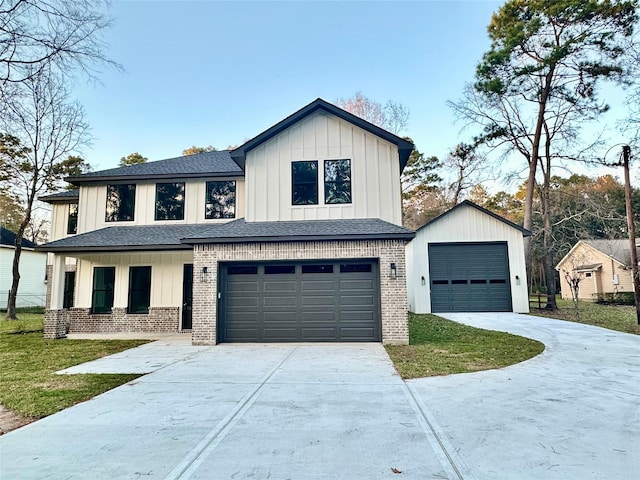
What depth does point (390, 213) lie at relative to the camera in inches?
427

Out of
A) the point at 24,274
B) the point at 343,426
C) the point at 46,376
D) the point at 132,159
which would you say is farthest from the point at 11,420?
the point at 132,159

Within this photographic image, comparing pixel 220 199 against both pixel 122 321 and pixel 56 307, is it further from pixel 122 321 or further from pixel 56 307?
pixel 56 307

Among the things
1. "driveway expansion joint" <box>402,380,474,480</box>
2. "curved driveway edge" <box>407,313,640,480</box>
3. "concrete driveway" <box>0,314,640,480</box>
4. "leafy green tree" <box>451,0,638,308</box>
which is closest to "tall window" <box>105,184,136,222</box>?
"concrete driveway" <box>0,314,640,480</box>

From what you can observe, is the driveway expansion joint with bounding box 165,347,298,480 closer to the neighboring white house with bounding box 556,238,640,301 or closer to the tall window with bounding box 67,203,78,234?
the tall window with bounding box 67,203,78,234

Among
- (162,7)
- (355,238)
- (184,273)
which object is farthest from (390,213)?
(162,7)

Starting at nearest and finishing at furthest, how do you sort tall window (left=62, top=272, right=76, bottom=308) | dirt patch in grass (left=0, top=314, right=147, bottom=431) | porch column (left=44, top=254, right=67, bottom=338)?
dirt patch in grass (left=0, top=314, right=147, bottom=431) < porch column (left=44, top=254, right=67, bottom=338) < tall window (left=62, top=272, right=76, bottom=308)

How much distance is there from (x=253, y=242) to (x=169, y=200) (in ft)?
18.3

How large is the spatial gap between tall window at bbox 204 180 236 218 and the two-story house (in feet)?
0.13

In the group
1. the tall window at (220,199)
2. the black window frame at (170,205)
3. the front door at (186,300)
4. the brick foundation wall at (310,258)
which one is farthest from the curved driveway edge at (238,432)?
the black window frame at (170,205)

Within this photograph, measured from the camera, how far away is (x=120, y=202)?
44.8ft

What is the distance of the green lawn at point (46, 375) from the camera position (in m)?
5.18

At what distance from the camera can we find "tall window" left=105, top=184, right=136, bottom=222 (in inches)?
533

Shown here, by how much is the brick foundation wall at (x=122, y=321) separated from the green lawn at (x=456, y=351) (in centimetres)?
772

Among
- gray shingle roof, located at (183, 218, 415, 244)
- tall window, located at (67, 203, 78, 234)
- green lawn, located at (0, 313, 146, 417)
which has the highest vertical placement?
tall window, located at (67, 203, 78, 234)
